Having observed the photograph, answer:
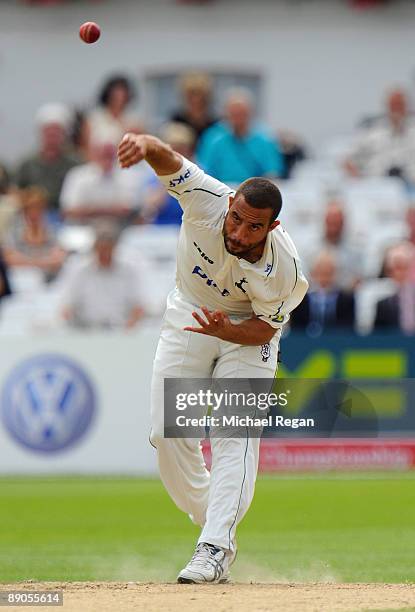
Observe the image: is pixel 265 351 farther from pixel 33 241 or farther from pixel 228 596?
pixel 33 241

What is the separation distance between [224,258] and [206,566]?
5.29 feet

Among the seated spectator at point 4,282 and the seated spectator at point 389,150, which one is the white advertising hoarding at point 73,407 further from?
the seated spectator at point 389,150

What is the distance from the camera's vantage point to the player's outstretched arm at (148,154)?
7.20m

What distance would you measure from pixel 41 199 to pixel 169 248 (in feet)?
5.15

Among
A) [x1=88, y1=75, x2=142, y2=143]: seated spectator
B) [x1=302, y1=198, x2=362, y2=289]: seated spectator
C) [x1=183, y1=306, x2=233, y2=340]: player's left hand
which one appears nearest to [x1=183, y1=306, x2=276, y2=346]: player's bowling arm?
[x1=183, y1=306, x2=233, y2=340]: player's left hand

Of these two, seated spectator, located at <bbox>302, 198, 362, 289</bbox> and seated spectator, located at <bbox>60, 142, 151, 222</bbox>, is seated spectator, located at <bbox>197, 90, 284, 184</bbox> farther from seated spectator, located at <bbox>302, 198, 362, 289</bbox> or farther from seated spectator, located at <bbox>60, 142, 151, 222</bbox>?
seated spectator, located at <bbox>60, 142, 151, 222</bbox>

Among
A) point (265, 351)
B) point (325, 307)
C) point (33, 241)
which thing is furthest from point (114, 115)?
point (265, 351)

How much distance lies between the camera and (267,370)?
7898 mm

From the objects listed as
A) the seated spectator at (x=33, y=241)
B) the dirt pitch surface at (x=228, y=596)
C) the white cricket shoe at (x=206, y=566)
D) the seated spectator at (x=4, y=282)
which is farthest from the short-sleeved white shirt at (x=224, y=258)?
the seated spectator at (x=33, y=241)

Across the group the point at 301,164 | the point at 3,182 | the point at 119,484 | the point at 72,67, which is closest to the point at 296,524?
the point at 119,484

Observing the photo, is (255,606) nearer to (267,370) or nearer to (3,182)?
(267,370)

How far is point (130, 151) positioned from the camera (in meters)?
7.19

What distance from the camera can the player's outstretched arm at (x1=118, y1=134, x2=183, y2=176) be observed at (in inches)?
283

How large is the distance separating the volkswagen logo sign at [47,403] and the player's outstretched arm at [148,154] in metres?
7.15
